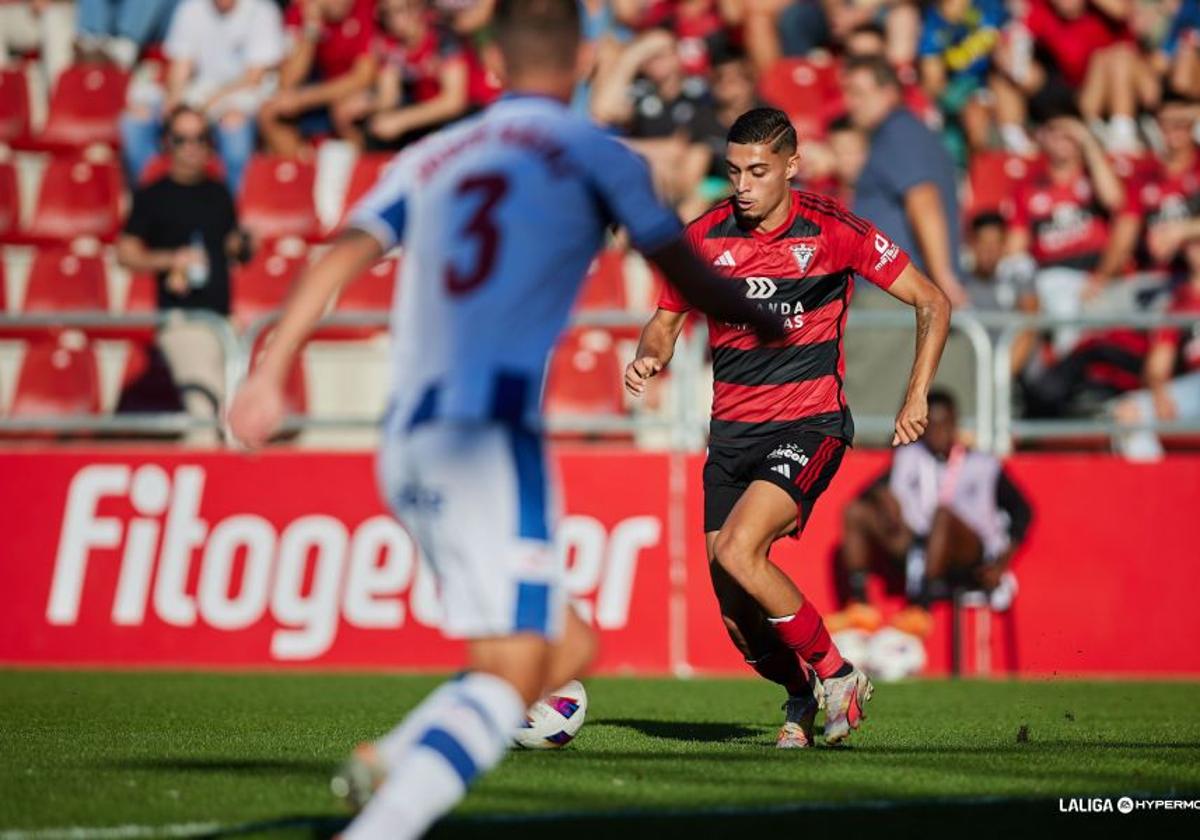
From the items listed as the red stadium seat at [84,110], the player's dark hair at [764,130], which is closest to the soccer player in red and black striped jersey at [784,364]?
the player's dark hair at [764,130]

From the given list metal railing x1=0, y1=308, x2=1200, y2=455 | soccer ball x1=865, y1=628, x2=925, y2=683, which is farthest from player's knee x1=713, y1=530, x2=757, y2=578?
soccer ball x1=865, y1=628, x2=925, y2=683

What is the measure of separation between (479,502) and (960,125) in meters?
14.0

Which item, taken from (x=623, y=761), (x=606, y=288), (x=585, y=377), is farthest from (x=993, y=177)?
(x=623, y=761)

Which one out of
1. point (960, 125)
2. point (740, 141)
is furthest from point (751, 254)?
point (960, 125)

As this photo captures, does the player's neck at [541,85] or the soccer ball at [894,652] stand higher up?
the player's neck at [541,85]

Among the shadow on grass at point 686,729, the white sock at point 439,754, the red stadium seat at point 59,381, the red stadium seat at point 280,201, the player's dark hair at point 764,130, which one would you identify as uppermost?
the red stadium seat at point 280,201

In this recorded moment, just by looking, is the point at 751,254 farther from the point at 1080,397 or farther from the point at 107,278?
the point at 107,278

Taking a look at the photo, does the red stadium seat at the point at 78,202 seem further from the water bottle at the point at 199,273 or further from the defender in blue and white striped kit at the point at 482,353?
the defender in blue and white striped kit at the point at 482,353

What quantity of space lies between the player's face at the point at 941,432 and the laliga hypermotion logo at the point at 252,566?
190 centimetres

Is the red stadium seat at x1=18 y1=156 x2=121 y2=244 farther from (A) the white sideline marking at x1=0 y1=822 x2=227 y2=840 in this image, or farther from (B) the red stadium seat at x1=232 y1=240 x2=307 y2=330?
(A) the white sideline marking at x1=0 y1=822 x2=227 y2=840

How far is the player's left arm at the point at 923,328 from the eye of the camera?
814cm

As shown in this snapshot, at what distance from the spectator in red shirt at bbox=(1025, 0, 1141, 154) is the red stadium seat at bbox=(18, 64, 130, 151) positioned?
325 inches

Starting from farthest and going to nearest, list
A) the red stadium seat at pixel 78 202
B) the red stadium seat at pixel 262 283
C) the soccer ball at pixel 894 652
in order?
the red stadium seat at pixel 78 202 < the red stadium seat at pixel 262 283 < the soccer ball at pixel 894 652

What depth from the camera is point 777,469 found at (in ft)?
27.8
